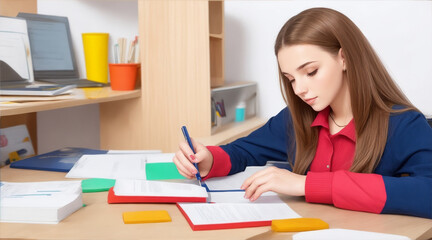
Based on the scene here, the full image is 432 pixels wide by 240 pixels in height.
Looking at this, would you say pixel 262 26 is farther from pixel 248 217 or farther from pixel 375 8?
pixel 248 217

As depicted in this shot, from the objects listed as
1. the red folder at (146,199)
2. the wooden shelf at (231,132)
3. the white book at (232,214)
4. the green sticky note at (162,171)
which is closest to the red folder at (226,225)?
the white book at (232,214)

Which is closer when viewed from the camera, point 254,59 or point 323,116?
point 323,116

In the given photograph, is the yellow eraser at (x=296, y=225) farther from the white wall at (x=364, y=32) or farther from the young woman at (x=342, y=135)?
the white wall at (x=364, y=32)

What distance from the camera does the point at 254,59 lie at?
2.62m

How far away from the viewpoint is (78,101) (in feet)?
5.23

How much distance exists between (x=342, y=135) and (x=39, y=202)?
2.52 ft

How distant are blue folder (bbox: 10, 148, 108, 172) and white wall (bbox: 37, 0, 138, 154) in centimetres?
70

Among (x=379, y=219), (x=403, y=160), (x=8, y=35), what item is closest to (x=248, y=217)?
(x=379, y=219)

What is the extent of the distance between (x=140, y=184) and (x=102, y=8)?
1.50 metres

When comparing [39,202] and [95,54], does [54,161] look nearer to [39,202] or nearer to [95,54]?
[39,202]

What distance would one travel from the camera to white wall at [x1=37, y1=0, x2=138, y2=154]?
2.25 m

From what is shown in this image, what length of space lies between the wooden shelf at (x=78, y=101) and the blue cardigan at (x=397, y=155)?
0.52 m

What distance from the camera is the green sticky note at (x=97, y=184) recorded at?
1.16m

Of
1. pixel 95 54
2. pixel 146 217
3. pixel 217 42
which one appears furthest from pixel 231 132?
pixel 146 217
